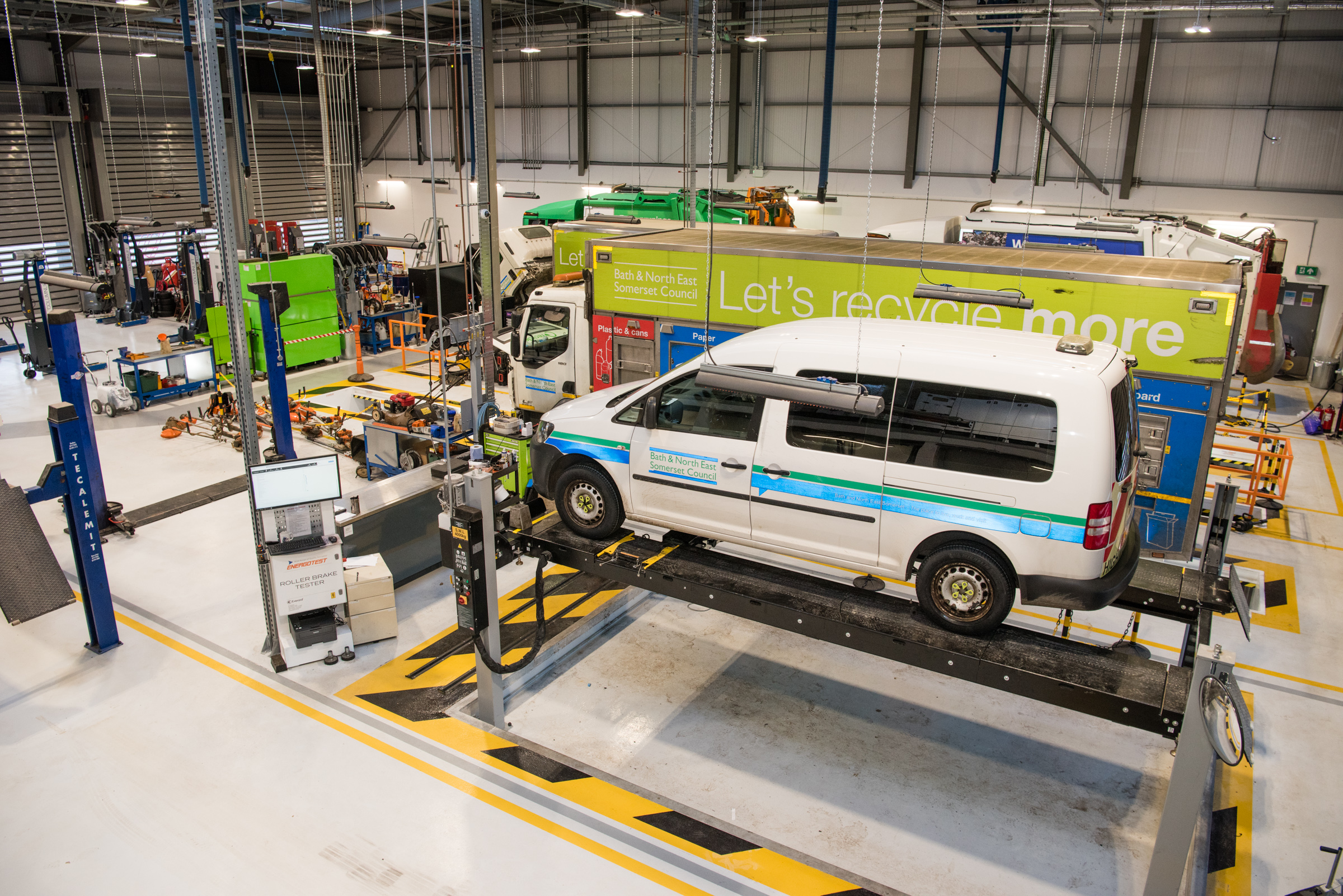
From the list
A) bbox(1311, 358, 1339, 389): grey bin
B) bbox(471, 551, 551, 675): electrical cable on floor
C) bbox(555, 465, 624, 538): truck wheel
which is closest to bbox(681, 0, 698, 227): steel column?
bbox(555, 465, 624, 538): truck wheel

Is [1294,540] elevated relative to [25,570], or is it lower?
lower

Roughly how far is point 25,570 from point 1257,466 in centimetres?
1239

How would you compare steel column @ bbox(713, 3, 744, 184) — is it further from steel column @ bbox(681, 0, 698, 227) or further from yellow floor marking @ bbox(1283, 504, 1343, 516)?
yellow floor marking @ bbox(1283, 504, 1343, 516)

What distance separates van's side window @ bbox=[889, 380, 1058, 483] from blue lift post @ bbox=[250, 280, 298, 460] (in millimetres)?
5480

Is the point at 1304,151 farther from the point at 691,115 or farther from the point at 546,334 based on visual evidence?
the point at 546,334

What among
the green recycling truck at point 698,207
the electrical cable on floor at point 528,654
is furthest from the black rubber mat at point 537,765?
the green recycling truck at point 698,207

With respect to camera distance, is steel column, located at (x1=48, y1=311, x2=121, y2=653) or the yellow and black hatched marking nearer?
the yellow and black hatched marking

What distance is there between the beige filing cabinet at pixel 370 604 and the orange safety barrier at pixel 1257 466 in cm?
910

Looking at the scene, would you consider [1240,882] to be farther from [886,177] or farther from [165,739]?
[886,177]

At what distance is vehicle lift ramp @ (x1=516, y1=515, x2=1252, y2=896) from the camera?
404 cm

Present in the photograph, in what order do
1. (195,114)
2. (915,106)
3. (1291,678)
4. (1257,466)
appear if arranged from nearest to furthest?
(1291,678), (1257,466), (195,114), (915,106)

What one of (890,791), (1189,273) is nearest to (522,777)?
(890,791)

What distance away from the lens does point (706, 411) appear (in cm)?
564

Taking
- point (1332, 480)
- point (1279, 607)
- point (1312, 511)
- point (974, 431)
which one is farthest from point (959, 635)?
point (1332, 480)
